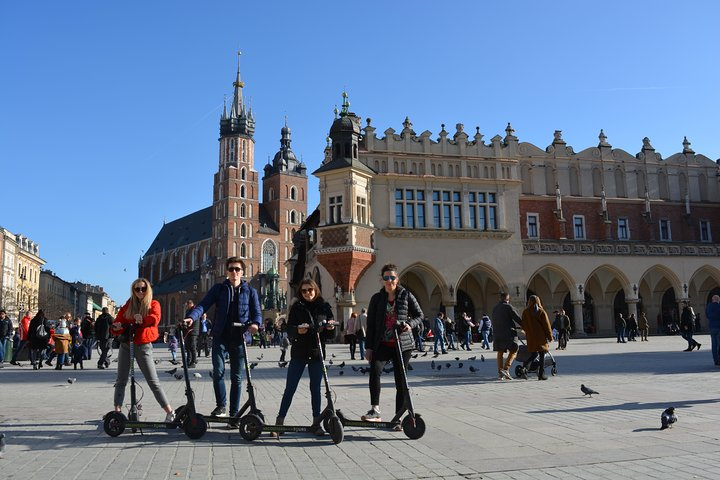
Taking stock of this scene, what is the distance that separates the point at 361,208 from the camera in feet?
112

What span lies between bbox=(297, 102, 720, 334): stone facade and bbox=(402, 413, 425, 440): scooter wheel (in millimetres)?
26517

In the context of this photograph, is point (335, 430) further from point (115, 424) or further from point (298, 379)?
point (115, 424)

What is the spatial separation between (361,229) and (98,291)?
14033cm

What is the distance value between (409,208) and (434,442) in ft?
97.9

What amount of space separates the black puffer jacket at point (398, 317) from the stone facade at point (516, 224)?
25702 millimetres

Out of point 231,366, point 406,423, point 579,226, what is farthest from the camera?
point 579,226

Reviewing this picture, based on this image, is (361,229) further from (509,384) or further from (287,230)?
(287,230)

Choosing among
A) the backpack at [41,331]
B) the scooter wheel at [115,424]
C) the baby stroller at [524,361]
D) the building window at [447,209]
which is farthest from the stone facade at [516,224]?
the scooter wheel at [115,424]

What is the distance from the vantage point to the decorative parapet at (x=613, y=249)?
3772 cm

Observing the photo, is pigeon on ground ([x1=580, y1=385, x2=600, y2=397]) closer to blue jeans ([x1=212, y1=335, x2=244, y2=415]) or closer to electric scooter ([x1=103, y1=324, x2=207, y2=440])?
blue jeans ([x1=212, y1=335, x2=244, y2=415])

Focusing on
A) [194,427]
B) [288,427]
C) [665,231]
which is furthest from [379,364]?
[665,231]

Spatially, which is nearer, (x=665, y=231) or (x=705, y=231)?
(x=665, y=231)

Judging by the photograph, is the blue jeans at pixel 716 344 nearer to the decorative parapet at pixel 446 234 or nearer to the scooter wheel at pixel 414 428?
the scooter wheel at pixel 414 428

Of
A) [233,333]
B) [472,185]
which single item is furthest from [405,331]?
[472,185]
